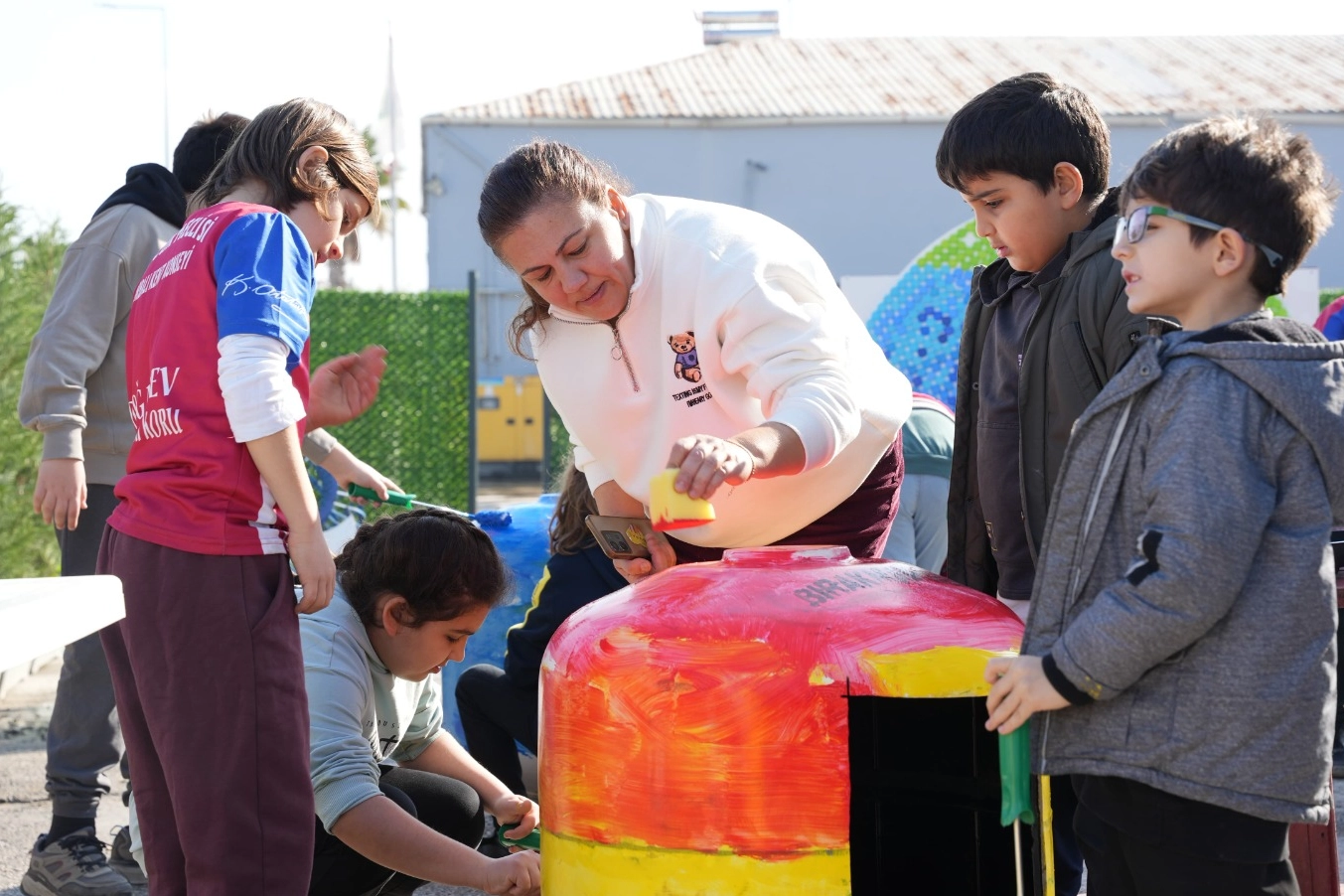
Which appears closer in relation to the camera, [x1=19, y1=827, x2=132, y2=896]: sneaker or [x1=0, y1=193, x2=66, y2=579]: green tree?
[x1=19, y1=827, x2=132, y2=896]: sneaker

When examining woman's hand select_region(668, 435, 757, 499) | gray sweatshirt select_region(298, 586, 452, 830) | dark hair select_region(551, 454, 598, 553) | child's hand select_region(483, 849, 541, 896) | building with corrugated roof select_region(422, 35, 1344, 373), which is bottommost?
child's hand select_region(483, 849, 541, 896)

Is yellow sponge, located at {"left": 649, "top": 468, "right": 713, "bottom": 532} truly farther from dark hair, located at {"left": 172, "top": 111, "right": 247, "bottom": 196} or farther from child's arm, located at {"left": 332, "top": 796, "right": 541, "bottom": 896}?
dark hair, located at {"left": 172, "top": 111, "right": 247, "bottom": 196}

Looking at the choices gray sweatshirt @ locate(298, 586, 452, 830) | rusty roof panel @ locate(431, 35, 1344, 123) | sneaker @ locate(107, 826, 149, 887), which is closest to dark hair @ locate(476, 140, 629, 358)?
gray sweatshirt @ locate(298, 586, 452, 830)

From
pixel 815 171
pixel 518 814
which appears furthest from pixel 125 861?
pixel 815 171

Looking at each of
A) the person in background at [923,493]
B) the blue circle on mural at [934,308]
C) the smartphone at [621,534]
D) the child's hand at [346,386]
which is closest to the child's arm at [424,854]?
the smartphone at [621,534]

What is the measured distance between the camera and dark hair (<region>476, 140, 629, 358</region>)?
2.31 meters

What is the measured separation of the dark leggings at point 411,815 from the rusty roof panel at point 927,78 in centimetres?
1763

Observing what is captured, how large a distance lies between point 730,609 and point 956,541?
847mm

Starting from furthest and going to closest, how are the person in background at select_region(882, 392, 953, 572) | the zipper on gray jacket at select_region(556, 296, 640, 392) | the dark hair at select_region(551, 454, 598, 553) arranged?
the person in background at select_region(882, 392, 953, 572), the dark hair at select_region(551, 454, 598, 553), the zipper on gray jacket at select_region(556, 296, 640, 392)

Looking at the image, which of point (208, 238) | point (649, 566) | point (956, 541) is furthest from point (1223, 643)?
point (208, 238)

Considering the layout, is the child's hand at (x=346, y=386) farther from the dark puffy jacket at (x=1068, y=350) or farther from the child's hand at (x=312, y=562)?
the dark puffy jacket at (x=1068, y=350)

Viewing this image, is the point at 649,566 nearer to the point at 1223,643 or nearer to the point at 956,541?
the point at 956,541

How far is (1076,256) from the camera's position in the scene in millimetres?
2232

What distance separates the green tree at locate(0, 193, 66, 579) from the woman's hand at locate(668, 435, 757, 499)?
16.8 feet
